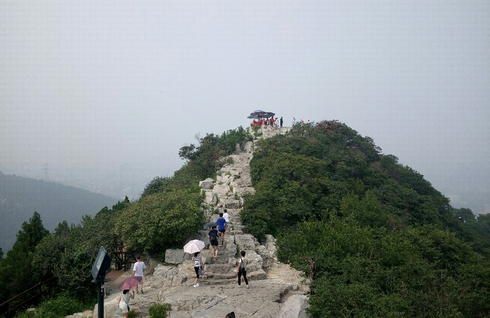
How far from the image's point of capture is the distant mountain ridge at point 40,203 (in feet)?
282

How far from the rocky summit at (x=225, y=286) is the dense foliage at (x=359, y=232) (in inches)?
29.6

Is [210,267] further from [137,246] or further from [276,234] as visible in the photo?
[276,234]

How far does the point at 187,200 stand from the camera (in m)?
15.0

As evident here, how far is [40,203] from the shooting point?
98.8 metres

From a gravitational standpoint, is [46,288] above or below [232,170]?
below

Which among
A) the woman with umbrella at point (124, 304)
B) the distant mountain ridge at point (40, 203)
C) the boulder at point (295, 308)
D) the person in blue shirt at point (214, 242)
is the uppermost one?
the distant mountain ridge at point (40, 203)

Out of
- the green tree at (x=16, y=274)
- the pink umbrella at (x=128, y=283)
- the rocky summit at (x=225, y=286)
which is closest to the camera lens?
the pink umbrella at (x=128, y=283)

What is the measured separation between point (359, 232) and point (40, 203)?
11299 cm

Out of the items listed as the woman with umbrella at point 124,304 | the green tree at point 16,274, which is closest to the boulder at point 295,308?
the woman with umbrella at point 124,304

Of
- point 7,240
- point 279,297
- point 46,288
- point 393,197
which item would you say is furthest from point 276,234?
point 7,240

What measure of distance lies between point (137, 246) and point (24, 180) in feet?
425

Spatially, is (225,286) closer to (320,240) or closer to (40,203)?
(320,240)

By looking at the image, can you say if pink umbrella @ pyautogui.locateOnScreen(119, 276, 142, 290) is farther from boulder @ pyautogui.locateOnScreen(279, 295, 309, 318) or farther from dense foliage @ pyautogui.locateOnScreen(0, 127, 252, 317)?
dense foliage @ pyautogui.locateOnScreen(0, 127, 252, 317)

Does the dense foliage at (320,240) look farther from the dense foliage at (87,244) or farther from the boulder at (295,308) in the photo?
the boulder at (295,308)
